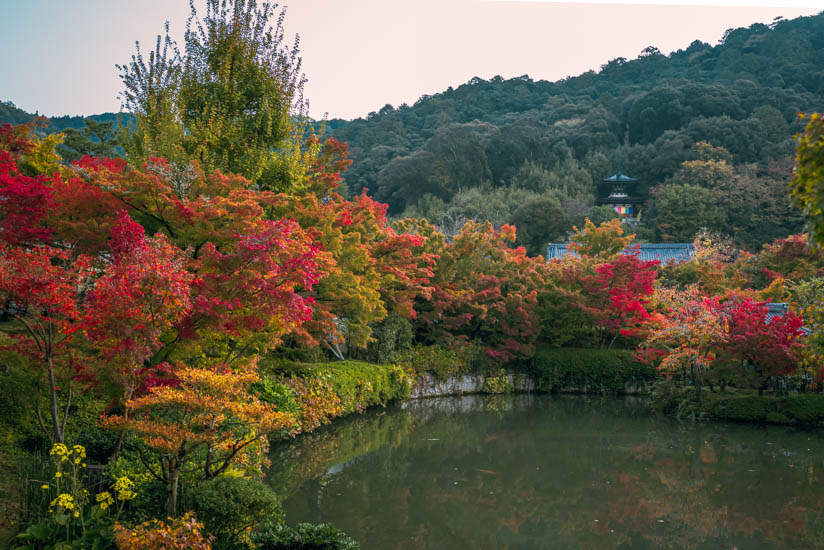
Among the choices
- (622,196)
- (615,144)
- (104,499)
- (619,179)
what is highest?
(615,144)

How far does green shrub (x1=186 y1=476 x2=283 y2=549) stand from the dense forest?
24.2m

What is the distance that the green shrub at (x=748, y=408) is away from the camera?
13.5 meters

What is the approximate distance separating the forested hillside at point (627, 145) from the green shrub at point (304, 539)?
2840 centimetres

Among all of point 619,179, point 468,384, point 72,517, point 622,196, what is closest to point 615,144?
point 619,179

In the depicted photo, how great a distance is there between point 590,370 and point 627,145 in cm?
3216

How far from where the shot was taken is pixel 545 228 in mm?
32844

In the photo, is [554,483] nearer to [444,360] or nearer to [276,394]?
[276,394]

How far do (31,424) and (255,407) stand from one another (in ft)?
9.70

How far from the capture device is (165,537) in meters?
4.54

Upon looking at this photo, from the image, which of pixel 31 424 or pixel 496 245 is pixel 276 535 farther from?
pixel 496 245

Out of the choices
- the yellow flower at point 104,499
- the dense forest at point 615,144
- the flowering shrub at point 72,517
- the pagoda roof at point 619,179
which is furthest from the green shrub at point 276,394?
the pagoda roof at point 619,179

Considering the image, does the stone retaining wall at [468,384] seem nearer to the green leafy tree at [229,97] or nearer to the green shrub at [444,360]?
the green shrub at [444,360]

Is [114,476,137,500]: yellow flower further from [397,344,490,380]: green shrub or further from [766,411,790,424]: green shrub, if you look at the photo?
[766,411,790,424]: green shrub

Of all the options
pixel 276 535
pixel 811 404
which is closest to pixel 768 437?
pixel 811 404
